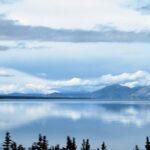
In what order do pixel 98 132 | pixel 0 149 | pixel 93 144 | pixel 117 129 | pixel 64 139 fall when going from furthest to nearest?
pixel 117 129
pixel 98 132
pixel 64 139
pixel 93 144
pixel 0 149

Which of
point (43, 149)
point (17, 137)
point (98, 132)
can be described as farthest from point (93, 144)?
point (43, 149)

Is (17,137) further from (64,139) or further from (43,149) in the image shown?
(43,149)

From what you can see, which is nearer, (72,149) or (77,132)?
(72,149)

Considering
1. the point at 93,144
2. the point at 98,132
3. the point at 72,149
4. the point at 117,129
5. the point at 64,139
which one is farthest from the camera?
the point at 117,129

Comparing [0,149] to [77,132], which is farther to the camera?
[77,132]

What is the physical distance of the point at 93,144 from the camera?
336 ft

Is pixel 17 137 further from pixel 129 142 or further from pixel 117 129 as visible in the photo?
pixel 117 129

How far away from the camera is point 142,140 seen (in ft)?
368

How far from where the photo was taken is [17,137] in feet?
376

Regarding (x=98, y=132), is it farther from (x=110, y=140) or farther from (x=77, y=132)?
(x=110, y=140)

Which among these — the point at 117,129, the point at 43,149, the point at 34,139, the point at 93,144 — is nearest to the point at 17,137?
the point at 34,139

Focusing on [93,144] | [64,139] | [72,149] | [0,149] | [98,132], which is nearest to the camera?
[72,149]

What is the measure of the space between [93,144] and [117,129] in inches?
1651

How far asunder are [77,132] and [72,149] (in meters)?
107
